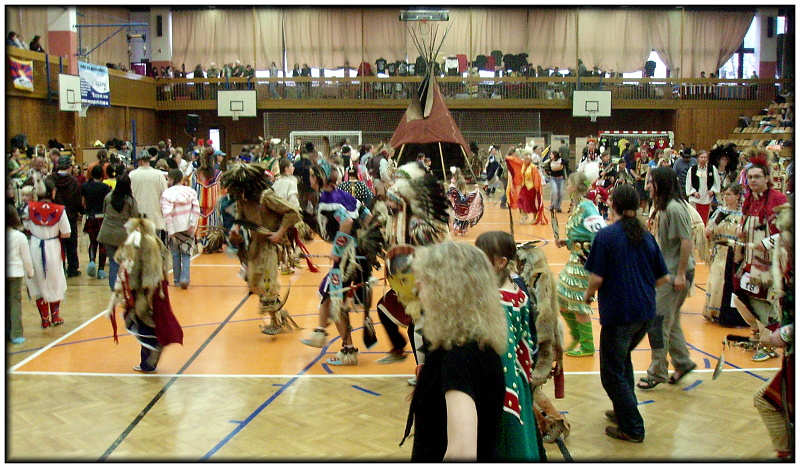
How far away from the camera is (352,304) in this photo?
5.46 meters

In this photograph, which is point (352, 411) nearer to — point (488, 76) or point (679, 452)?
point (679, 452)

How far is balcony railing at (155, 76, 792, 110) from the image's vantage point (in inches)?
947

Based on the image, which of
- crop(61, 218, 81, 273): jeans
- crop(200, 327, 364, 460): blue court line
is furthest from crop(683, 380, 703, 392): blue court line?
crop(61, 218, 81, 273): jeans

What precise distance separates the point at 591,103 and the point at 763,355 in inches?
754

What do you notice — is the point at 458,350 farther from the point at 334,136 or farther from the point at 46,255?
the point at 334,136

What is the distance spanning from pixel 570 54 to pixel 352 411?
2343 centimetres

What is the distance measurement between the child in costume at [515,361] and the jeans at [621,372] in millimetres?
1056

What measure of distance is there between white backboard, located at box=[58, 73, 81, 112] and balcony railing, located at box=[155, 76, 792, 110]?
727cm

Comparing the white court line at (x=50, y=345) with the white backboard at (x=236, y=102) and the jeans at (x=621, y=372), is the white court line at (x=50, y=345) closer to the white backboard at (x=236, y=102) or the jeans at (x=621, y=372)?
the jeans at (x=621, y=372)

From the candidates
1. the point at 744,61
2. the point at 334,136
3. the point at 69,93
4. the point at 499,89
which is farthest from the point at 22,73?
the point at 744,61

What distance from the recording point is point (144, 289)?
5.12m

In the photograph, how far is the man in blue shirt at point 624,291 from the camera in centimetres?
405

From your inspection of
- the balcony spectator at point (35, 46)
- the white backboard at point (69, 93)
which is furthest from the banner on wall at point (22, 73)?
the balcony spectator at point (35, 46)

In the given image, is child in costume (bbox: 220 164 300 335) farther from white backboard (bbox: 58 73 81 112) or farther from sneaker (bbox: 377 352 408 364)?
white backboard (bbox: 58 73 81 112)
